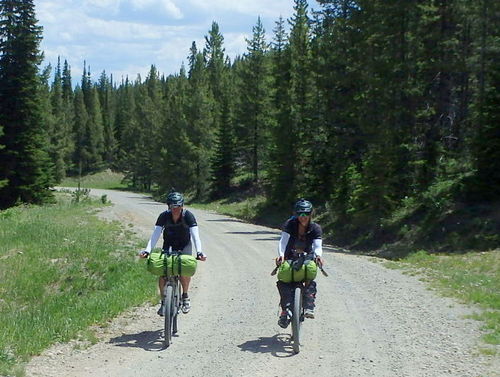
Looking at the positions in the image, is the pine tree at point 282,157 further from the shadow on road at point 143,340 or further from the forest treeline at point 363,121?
the shadow on road at point 143,340

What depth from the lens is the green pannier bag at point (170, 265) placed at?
887 centimetres

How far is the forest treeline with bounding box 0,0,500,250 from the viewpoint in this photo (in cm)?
2378

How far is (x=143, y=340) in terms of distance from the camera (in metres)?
9.04

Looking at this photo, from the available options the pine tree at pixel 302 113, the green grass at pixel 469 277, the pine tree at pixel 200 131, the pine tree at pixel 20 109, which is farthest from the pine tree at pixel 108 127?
the green grass at pixel 469 277

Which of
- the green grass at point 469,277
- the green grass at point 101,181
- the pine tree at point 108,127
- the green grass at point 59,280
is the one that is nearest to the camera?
the green grass at point 59,280

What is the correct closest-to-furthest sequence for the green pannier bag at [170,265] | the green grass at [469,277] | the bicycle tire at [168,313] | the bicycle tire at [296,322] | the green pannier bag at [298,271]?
the bicycle tire at [296,322] → the green pannier bag at [298,271] → the bicycle tire at [168,313] → the green pannier bag at [170,265] → the green grass at [469,277]

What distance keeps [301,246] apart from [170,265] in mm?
2092

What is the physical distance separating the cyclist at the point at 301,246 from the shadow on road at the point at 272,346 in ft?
1.10

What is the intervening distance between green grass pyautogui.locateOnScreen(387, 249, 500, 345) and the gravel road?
15.1 inches

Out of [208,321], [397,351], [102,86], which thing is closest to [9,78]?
[208,321]

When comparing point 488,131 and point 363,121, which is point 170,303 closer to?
point 488,131

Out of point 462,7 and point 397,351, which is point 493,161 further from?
A: point 397,351

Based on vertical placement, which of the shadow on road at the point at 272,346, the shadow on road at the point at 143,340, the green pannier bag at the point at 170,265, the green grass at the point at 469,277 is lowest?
the shadow on road at the point at 143,340

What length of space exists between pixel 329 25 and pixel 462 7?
13.6 metres
